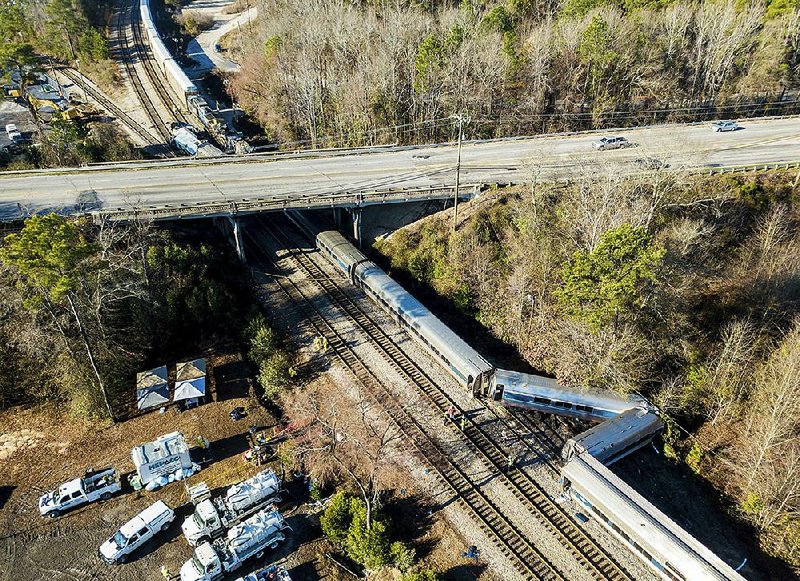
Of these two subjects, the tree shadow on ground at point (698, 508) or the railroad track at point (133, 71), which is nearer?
the tree shadow on ground at point (698, 508)

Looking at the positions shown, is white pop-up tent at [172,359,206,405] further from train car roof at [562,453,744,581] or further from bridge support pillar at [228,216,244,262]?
train car roof at [562,453,744,581]

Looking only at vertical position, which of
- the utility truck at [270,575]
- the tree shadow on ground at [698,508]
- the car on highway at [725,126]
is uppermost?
the car on highway at [725,126]

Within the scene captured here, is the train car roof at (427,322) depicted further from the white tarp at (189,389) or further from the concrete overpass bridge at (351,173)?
the white tarp at (189,389)

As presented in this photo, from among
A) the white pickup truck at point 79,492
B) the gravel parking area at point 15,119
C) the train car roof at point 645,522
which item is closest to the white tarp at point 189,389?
the white pickup truck at point 79,492

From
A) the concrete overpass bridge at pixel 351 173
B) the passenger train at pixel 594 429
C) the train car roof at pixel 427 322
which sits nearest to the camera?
the passenger train at pixel 594 429

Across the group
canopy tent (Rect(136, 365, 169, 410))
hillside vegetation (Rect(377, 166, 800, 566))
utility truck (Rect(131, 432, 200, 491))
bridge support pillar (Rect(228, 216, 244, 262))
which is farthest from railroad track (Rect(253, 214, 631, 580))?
utility truck (Rect(131, 432, 200, 491))

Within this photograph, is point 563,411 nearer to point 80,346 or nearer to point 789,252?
point 789,252
